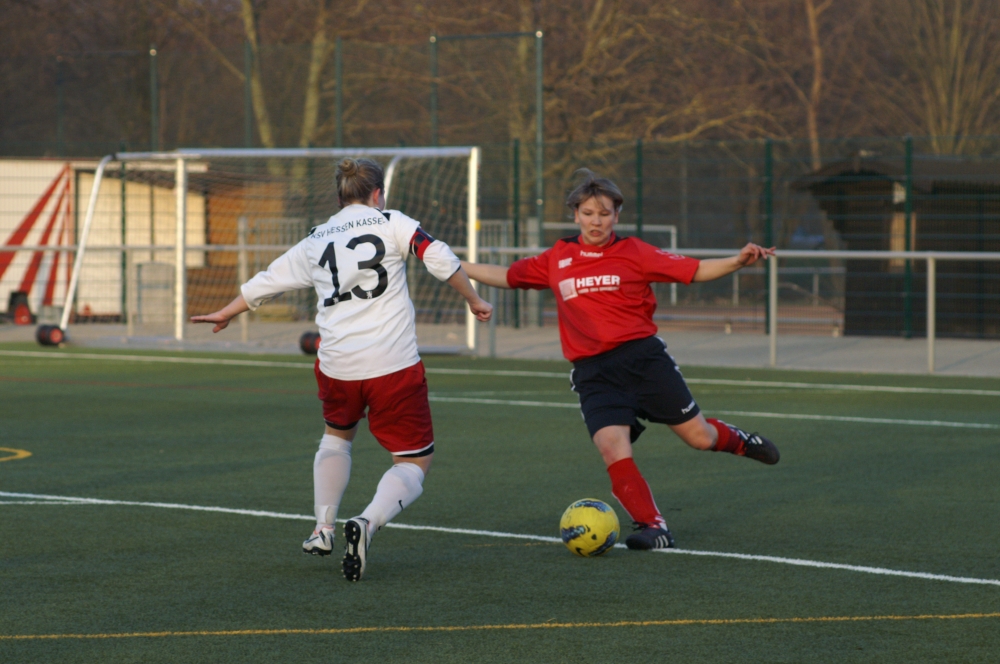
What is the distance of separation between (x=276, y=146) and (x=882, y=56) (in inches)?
627

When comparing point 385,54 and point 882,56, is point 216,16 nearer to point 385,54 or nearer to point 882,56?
point 385,54

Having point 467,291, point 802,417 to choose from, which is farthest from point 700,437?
point 802,417

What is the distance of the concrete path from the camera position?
49.9 feet

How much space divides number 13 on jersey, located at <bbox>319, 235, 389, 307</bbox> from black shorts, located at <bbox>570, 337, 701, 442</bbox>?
1.15m

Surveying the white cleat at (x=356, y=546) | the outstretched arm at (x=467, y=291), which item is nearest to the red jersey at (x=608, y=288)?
the outstretched arm at (x=467, y=291)

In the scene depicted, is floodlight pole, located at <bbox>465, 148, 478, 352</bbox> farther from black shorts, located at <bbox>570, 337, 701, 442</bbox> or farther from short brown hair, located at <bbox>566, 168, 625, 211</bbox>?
short brown hair, located at <bbox>566, 168, 625, 211</bbox>

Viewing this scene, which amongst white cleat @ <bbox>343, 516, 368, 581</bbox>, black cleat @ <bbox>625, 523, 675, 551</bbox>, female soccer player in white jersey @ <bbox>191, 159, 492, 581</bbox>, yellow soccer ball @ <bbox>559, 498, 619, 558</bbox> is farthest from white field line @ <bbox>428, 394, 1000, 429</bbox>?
white cleat @ <bbox>343, 516, 368, 581</bbox>

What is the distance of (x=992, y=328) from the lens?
18.0 meters

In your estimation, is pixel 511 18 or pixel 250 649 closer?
pixel 250 649

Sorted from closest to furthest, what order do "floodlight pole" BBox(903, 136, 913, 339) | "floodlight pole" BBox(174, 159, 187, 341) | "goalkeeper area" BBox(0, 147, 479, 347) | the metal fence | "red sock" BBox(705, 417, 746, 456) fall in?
1. "red sock" BBox(705, 417, 746, 456)
2. "floodlight pole" BBox(174, 159, 187, 341)
3. "floodlight pole" BBox(903, 136, 913, 339)
4. the metal fence
5. "goalkeeper area" BBox(0, 147, 479, 347)

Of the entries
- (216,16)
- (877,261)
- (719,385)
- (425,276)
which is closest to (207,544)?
(719,385)

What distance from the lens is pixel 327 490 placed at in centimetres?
570

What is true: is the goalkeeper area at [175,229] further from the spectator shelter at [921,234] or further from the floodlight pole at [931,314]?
the floodlight pole at [931,314]

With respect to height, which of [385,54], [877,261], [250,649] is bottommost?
[250,649]
